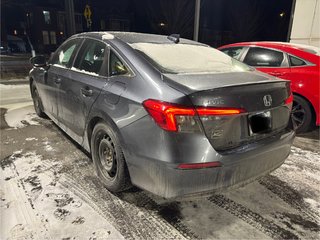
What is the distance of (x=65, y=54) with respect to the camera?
3701mm

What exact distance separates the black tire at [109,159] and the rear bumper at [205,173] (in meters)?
0.16

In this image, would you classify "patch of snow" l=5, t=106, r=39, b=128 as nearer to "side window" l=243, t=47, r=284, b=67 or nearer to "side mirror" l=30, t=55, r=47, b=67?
"side mirror" l=30, t=55, r=47, b=67

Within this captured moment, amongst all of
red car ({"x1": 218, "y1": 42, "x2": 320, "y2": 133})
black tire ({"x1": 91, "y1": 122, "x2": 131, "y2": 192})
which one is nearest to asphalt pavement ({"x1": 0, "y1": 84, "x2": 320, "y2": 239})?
black tire ({"x1": 91, "y1": 122, "x2": 131, "y2": 192})

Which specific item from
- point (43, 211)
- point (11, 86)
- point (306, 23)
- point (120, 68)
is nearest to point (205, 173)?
point (120, 68)

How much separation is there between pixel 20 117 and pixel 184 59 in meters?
4.00

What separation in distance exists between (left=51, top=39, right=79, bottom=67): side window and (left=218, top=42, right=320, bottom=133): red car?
121 inches

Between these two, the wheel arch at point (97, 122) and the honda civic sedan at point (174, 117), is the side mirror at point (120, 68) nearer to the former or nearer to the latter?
the honda civic sedan at point (174, 117)

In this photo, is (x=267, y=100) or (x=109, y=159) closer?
(x=267, y=100)

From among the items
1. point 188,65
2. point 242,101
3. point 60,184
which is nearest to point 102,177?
point 60,184

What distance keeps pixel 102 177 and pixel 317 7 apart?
964 cm

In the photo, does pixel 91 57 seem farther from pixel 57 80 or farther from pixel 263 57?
pixel 263 57

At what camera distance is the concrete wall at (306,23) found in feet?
30.4

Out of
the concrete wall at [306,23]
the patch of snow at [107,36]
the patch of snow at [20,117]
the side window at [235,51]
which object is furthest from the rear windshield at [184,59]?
the concrete wall at [306,23]

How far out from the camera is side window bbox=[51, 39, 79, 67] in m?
3.50
